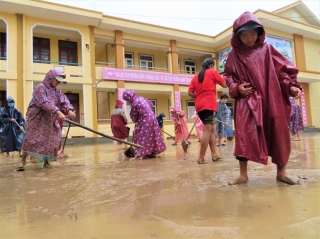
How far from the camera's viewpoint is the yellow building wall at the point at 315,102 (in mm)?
18859

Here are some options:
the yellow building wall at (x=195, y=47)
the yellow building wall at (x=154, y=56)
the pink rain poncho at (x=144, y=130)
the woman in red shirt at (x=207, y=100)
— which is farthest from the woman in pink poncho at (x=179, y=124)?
the yellow building wall at (x=195, y=47)

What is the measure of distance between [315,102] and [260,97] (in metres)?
20.3

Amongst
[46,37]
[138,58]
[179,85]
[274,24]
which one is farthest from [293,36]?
[46,37]

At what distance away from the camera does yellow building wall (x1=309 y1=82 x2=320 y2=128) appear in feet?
61.9

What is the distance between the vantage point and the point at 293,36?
17.9 m

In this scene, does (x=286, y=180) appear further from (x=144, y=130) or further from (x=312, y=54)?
(x=312, y=54)

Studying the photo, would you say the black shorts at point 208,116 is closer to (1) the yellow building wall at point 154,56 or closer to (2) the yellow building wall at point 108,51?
(2) the yellow building wall at point 108,51

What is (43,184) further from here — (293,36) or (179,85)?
(293,36)

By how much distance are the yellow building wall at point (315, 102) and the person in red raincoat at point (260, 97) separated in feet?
64.2

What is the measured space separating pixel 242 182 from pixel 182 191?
54 centimetres

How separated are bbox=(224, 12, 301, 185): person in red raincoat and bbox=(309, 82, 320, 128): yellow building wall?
19.6 meters

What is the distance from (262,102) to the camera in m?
2.12

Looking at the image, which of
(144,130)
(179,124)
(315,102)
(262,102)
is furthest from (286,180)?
(315,102)

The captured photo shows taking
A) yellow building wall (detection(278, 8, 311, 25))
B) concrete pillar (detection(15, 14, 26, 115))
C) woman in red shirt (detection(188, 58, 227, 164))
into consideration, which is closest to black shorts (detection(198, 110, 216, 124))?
woman in red shirt (detection(188, 58, 227, 164))
